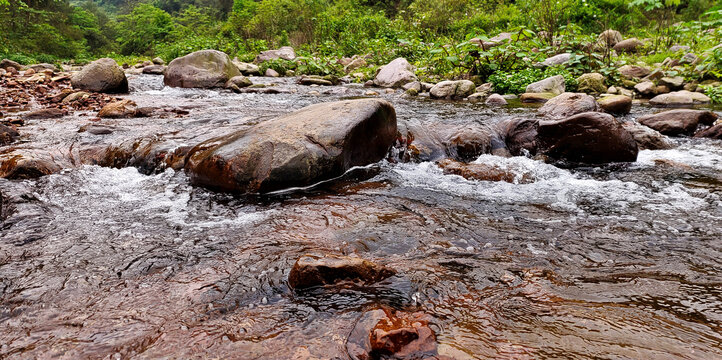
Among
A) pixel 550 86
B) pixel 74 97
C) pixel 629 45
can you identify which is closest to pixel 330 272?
pixel 550 86

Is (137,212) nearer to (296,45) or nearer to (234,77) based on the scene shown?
(234,77)

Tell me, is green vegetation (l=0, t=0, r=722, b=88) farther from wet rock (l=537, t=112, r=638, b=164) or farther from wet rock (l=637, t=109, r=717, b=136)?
wet rock (l=537, t=112, r=638, b=164)

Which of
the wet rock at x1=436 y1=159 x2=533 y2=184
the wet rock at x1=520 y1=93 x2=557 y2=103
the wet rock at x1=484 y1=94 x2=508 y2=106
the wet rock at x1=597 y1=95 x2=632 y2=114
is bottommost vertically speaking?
the wet rock at x1=436 y1=159 x2=533 y2=184

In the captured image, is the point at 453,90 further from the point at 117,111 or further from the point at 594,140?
the point at 117,111

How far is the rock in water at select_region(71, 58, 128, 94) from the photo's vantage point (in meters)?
9.40

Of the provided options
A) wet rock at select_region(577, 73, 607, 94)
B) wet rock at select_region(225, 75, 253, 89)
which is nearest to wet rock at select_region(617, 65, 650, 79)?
wet rock at select_region(577, 73, 607, 94)

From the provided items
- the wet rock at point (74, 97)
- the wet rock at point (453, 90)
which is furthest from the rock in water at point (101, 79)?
the wet rock at point (453, 90)

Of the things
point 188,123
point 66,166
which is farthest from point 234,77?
point 66,166

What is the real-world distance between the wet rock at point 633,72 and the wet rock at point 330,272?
33.6 ft

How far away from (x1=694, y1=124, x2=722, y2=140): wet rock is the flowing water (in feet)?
5.11

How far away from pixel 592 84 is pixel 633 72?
1863 mm

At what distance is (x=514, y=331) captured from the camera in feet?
5.86

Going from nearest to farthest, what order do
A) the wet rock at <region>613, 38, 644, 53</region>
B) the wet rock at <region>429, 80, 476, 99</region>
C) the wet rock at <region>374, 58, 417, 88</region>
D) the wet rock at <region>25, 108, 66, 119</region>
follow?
the wet rock at <region>25, 108, 66, 119</region> < the wet rock at <region>429, 80, 476, 99</region> < the wet rock at <region>374, 58, 417, 88</region> < the wet rock at <region>613, 38, 644, 53</region>

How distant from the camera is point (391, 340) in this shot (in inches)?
63.2
